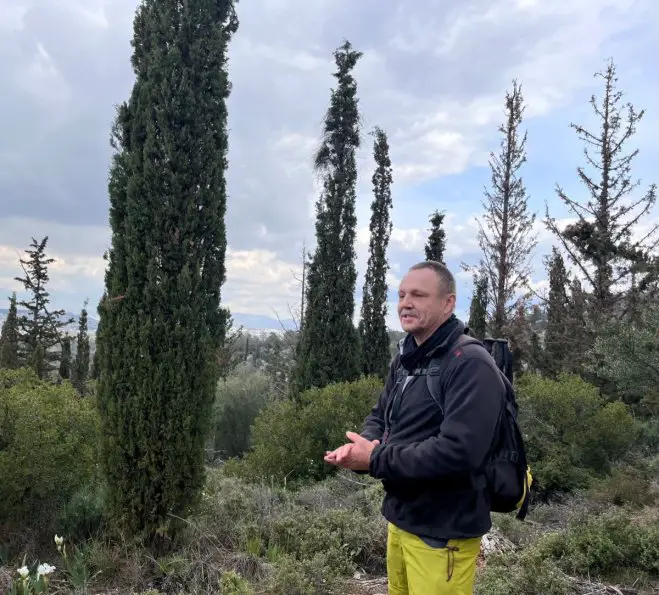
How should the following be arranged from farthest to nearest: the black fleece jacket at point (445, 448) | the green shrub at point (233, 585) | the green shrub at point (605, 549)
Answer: the green shrub at point (605, 549) → the green shrub at point (233, 585) → the black fleece jacket at point (445, 448)

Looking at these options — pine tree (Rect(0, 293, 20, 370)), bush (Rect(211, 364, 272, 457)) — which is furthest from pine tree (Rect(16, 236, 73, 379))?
bush (Rect(211, 364, 272, 457))

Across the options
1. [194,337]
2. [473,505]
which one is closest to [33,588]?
[194,337]

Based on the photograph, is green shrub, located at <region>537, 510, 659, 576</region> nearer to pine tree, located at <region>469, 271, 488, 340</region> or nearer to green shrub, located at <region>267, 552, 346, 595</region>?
green shrub, located at <region>267, 552, 346, 595</region>

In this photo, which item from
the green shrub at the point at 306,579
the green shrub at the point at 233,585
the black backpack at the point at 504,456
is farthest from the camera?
the green shrub at the point at 306,579

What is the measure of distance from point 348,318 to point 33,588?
38.1ft

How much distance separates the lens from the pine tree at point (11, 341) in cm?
2642

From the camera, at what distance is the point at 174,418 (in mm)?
5016

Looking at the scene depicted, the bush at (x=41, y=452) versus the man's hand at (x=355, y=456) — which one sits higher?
the man's hand at (x=355, y=456)

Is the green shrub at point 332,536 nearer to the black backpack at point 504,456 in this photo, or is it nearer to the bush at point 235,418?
the black backpack at point 504,456

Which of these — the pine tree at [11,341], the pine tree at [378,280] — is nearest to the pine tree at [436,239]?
the pine tree at [378,280]

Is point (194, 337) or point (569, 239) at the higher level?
point (569, 239)

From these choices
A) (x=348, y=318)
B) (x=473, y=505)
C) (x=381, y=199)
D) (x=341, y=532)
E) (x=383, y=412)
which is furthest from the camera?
(x=381, y=199)

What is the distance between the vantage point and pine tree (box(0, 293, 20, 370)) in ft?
86.7

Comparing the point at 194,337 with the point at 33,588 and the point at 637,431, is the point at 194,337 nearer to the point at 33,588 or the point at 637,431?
the point at 33,588
